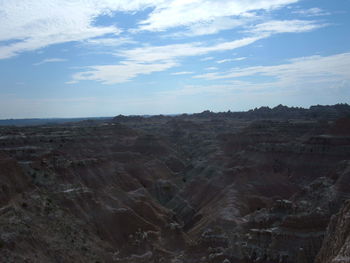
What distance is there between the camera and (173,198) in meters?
71.5

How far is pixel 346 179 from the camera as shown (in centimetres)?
5100

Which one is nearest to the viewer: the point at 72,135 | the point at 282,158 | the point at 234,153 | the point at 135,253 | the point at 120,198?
the point at 135,253

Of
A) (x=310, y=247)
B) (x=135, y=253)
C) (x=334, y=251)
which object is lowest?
(x=135, y=253)

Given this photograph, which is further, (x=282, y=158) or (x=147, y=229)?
(x=282, y=158)

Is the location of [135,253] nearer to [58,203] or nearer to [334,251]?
[58,203]

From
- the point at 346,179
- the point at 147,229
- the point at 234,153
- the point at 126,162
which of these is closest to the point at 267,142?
the point at 234,153

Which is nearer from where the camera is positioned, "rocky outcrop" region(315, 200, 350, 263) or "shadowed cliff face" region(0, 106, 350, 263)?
"rocky outcrop" region(315, 200, 350, 263)

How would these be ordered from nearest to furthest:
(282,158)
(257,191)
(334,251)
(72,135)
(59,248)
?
(334,251) < (59,248) < (257,191) < (282,158) < (72,135)

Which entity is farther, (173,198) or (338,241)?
(173,198)

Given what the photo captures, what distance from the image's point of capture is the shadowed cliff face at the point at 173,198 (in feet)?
120

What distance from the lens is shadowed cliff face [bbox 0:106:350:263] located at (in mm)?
36688

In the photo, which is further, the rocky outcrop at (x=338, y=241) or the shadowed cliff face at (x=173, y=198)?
the shadowed cliff face at (x=173, y=198)

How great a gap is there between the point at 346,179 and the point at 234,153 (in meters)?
43.1

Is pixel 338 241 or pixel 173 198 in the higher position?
pixel 338 241
